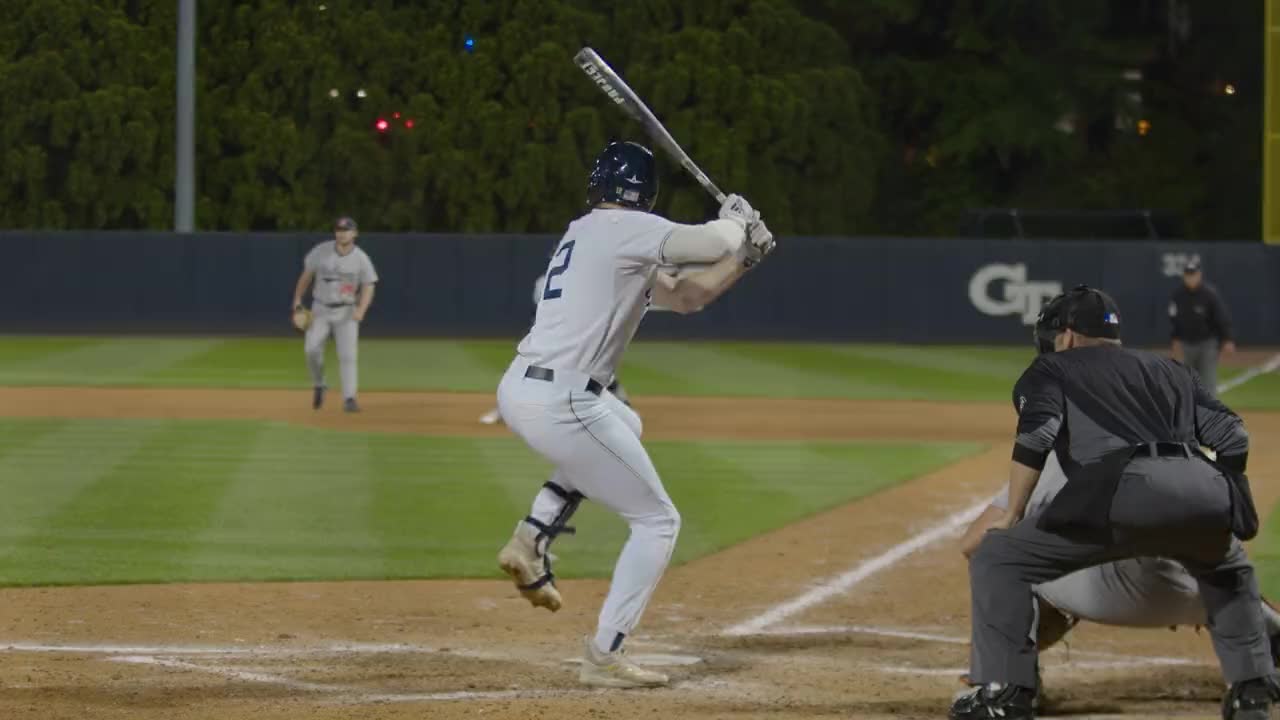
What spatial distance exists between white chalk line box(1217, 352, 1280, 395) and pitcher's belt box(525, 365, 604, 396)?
1874 cm

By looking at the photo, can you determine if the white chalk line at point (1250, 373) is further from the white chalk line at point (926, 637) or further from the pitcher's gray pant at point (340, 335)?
the white chalk line at point (926, 637)

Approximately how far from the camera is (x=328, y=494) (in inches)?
533

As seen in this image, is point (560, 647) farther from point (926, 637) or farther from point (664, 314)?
point (664, 314)

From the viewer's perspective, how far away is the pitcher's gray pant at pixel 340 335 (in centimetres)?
1953

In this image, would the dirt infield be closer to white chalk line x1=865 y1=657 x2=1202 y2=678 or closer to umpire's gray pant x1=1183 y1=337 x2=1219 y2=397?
white chalk line x1=865 y1=657 x2=1202 y2=678

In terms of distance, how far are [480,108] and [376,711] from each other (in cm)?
3248

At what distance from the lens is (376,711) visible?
6988 millimetres

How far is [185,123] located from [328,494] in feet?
69.8

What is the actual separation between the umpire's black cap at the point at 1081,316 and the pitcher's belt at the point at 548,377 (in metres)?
1.67

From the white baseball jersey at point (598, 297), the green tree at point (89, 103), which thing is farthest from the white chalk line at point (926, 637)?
the green tree at point (89, 103)

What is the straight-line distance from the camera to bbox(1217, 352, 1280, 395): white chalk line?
2586cm

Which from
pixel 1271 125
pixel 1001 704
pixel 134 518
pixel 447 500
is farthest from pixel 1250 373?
pixel 1001 704

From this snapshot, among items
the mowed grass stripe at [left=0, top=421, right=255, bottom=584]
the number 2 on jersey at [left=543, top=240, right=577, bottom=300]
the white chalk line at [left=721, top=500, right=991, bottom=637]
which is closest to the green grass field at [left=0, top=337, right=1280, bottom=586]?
the mowed grass stripe at [left=0, top=421, right=255, bottom=584]

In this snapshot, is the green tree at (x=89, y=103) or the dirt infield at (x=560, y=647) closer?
the dirt infield at (x=560, y=647)
